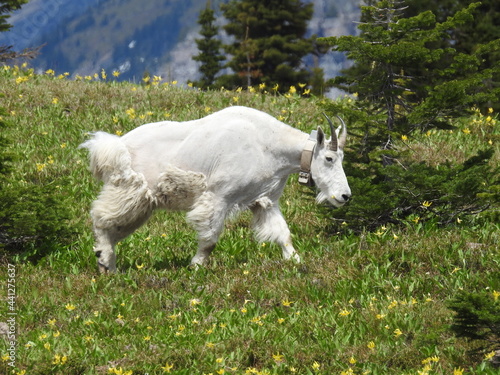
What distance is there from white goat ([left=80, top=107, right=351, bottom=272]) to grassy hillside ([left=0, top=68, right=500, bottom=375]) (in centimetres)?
54

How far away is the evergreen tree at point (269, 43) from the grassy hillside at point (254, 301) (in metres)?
30.5

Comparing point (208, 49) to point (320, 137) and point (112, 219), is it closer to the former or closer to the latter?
point (320, 137)

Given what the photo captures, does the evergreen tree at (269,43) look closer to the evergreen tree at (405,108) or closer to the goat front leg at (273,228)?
the evergreen tree at (405,108)

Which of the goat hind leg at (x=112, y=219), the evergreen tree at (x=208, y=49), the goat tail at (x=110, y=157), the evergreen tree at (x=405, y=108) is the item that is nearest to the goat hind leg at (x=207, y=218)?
the goat hind leg at (x=112, y=219)

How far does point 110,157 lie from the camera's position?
7574 millimetres

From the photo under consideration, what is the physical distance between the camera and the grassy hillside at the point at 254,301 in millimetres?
5445

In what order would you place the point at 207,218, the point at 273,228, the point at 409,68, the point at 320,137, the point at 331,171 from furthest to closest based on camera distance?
the point at 409,68 → the point at 273,228 → the point at 331,171 → the point at 320,137 → the point at 207,218

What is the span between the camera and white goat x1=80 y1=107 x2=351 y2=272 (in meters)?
7.57

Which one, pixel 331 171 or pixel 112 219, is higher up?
pixel 331 171

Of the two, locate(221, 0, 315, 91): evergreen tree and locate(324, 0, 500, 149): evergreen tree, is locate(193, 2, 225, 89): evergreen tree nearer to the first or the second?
locate(221, 0, 315, 91): evergreen tree

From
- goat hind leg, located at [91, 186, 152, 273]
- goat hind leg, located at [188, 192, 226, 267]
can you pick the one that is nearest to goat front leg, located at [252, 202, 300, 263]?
goat hind leg, located at [188, 192, 226, 267]

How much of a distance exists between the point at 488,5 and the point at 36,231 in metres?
15.9

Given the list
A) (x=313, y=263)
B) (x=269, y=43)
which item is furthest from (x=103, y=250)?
(x=269, y=43)

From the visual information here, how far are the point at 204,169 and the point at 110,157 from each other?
980 millimetres
